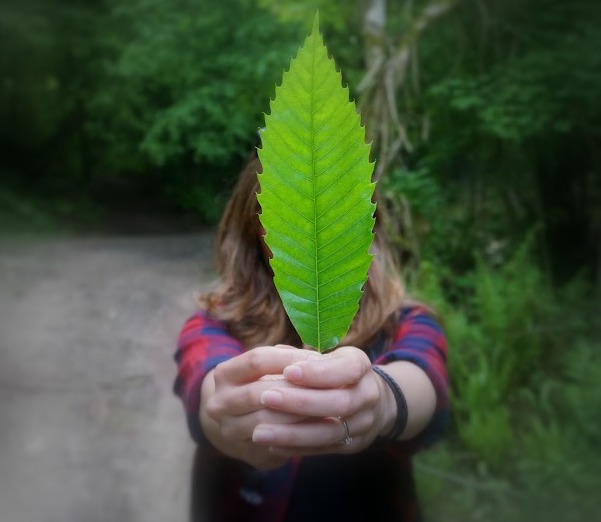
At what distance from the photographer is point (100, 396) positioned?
1.30 metres

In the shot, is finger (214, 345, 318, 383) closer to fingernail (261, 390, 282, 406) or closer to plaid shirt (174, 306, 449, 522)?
fingernail (261, 390, 282, 406)

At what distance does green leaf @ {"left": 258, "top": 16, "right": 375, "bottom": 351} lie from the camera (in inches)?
3.2

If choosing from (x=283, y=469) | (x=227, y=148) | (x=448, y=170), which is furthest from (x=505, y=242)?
(x=283, y=469)

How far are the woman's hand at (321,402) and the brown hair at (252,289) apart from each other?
64 mm

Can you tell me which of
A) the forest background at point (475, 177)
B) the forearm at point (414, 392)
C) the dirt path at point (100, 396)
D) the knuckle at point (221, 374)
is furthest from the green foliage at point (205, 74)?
the knuckle at point (221, 374)

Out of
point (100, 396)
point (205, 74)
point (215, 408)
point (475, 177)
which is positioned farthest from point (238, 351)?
point (100, 396)

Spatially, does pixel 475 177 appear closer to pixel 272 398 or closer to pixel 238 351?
pixel 238 351

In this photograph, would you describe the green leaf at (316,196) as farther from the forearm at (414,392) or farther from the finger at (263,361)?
the forearm at (414,392)

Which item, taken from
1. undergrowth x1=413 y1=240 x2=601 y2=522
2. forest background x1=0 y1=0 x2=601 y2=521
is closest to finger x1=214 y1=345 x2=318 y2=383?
forest background x1=0 y1=0 x2=601 y2=521

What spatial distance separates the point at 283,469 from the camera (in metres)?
0.31

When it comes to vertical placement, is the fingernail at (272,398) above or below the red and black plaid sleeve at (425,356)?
above

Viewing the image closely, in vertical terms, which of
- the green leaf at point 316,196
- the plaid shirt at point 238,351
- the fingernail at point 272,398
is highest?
the green leaf at point 316,196

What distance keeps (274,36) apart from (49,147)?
35.1 inches

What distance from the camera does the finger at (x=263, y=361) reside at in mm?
111
